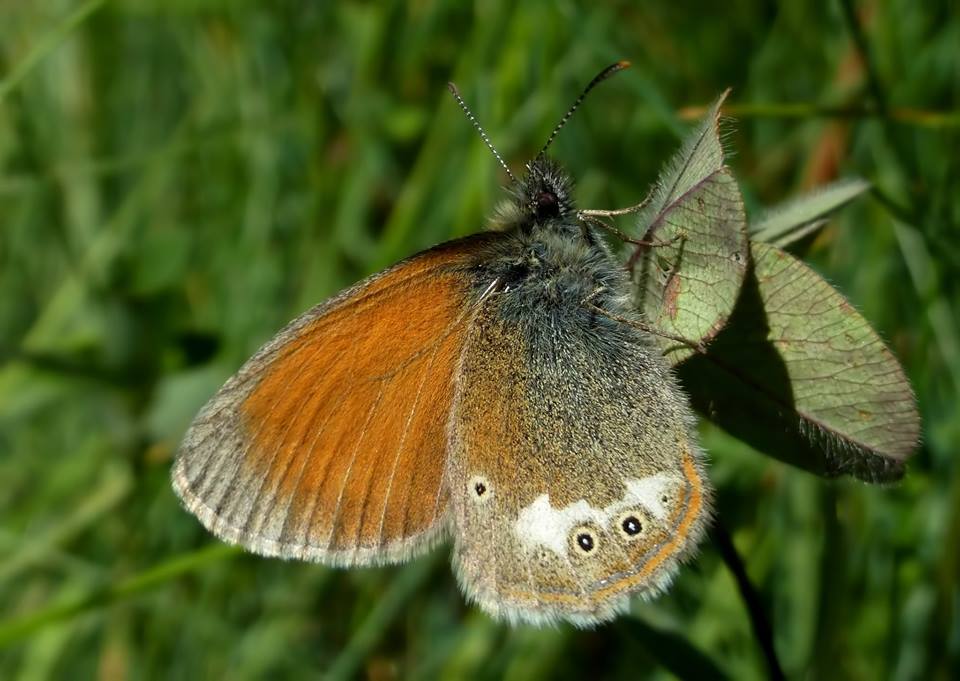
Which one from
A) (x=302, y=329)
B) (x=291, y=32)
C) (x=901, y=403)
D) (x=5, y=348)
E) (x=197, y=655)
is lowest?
(x=197, y=655)

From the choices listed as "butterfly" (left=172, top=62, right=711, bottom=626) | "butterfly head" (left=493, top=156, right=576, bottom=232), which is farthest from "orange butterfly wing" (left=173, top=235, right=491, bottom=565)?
"butterfly head" (left=493, top=156, right=576, bottom=232)

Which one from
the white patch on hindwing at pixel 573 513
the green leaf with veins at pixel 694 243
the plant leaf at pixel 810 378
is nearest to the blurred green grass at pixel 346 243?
the white patch on hindwing at pixel 573 513

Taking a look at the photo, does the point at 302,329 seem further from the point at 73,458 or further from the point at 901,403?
the point at 73,458

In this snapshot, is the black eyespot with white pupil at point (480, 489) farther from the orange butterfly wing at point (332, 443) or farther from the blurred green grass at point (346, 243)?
the blurred green grass at point (346, 243)

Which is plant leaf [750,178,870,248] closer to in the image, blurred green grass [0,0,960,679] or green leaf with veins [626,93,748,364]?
green leaf with veins [626,93,748,364]

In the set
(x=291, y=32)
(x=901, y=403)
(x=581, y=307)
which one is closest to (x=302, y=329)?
(x=581, y=307)

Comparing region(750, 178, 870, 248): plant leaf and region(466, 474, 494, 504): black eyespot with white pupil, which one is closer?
region(750, 178, 870, 248): plant leaf
